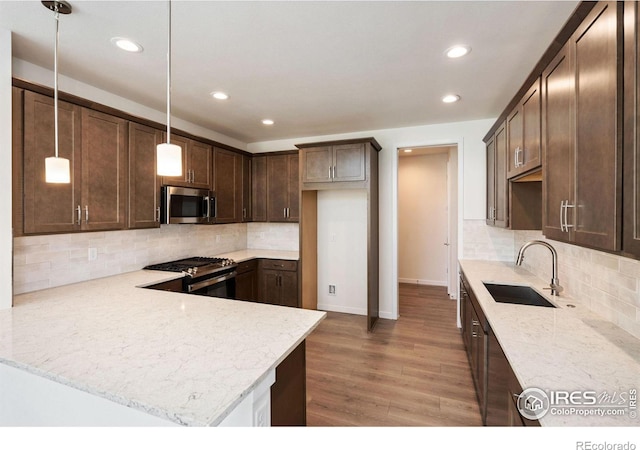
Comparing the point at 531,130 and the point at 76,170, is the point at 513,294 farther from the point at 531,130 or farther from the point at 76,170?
the point at 76,170

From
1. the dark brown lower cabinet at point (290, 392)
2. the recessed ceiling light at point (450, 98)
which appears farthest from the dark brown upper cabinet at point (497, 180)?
the dark brown lower cabinet at point (290, 392)

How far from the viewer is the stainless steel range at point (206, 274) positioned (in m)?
3.02

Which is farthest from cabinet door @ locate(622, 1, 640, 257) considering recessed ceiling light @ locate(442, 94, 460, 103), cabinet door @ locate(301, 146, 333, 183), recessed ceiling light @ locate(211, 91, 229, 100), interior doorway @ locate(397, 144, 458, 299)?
interior doorway @ locate(397, 144, 458, 299)

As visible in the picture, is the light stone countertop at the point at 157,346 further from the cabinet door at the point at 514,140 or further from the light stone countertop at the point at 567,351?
the cabinet door at the point at 514,140

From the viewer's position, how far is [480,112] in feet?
11.2

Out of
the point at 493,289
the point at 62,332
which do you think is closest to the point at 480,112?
the point at 493,289

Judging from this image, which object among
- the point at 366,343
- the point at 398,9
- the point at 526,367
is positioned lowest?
the point at 366,343

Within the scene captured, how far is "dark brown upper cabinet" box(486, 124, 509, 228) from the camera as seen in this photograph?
9.07 ft

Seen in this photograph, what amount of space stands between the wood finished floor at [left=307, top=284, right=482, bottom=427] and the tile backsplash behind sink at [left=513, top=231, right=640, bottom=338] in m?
1.13

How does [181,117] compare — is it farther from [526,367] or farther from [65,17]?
[526,367]

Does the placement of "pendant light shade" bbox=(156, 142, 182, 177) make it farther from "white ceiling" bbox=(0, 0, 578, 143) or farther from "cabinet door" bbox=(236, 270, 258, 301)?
"cabinet door" bbox=(236, 270, 258, 301)

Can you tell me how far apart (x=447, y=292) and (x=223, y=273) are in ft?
13.7

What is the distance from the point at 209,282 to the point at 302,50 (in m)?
2.43

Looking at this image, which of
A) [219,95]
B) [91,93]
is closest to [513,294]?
[219,95]
